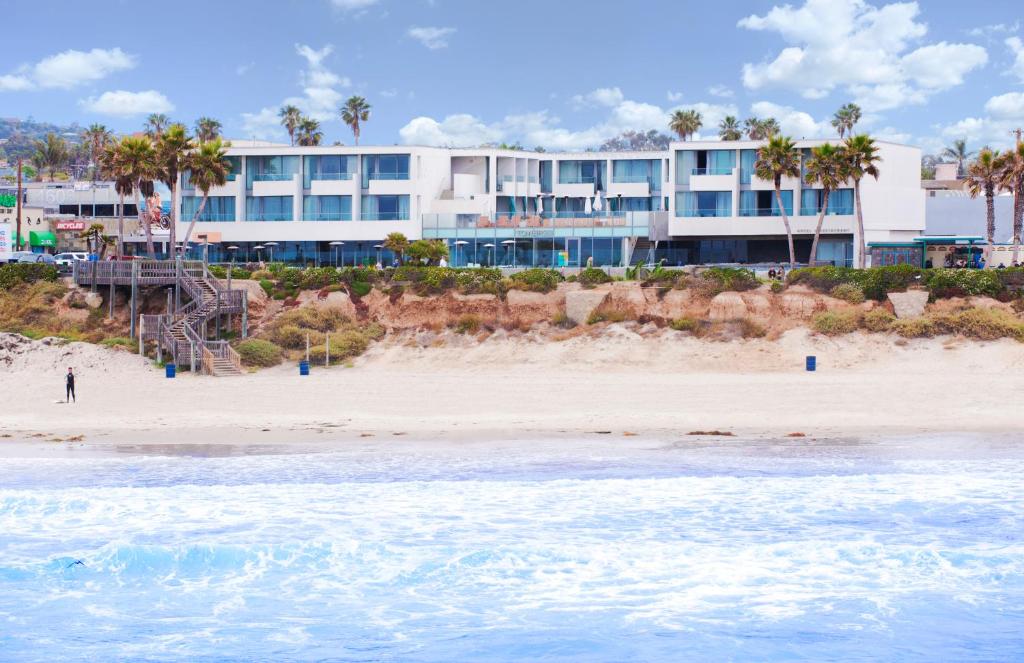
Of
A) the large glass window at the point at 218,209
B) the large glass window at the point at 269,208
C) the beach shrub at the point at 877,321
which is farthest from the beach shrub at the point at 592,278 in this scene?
the large glass window at the point at 218,209

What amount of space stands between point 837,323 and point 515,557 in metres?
30.2

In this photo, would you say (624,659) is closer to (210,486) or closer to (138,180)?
(210,486)

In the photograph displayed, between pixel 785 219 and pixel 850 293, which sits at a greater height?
pixel 785 219

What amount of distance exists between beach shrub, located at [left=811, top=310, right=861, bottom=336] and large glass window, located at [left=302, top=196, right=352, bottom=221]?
3738 cm

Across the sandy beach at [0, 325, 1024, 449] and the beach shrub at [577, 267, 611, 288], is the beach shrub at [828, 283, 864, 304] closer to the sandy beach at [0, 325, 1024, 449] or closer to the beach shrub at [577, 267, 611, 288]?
the sandy beach at [0, 325, 1024, 449]

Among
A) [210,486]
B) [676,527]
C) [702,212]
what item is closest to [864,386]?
[676,527]

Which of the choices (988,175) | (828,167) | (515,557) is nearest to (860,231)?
(828,167)

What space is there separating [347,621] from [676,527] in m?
8.14

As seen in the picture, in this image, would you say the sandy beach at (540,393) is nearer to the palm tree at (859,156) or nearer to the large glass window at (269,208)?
the palm tree at (859,156)

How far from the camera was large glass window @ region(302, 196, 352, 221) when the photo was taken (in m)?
75.1

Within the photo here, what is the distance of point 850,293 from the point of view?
1965 inches

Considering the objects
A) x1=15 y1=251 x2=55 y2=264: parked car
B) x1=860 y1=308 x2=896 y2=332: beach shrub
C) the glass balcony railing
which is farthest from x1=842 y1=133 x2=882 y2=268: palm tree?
x1=15 y1=251 x2=55 y2=264: parked car

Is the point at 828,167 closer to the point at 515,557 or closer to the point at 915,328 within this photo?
the point at 915,328

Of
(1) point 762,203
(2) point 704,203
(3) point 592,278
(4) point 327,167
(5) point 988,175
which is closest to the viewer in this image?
(3) point 592,278
